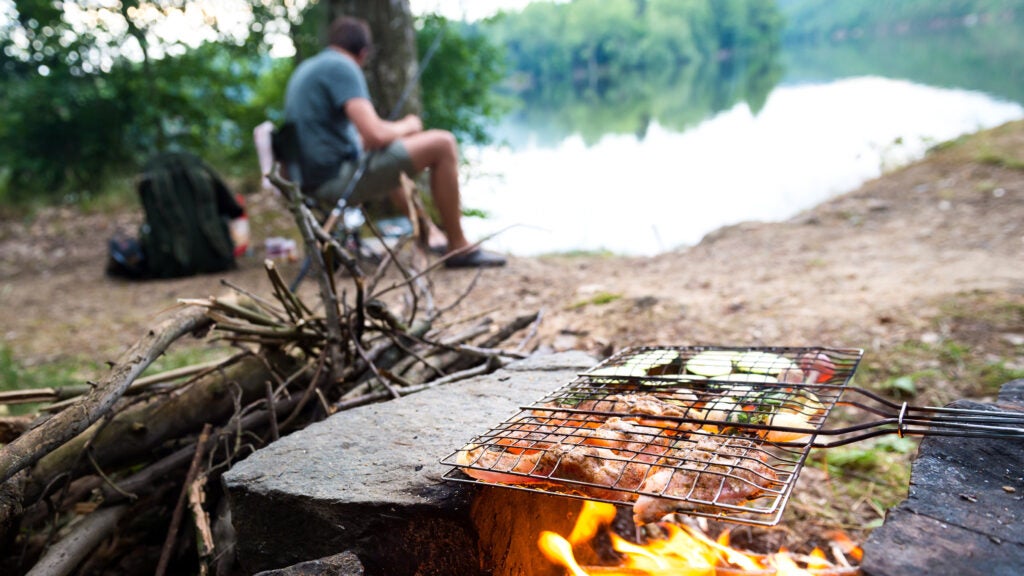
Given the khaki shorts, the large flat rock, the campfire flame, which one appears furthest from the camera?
the khaki shorts

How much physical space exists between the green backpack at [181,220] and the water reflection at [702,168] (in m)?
2.63

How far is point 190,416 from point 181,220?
13.6ft

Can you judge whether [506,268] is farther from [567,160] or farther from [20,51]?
[567,160]

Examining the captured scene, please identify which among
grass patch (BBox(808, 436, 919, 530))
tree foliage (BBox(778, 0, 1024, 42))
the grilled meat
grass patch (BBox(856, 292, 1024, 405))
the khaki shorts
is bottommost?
grass patch (BBox(808, 436, 919, 530))

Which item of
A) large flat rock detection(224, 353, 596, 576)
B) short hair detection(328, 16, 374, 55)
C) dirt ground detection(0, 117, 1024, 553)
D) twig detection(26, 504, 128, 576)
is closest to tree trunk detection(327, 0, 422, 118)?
short hair detection(328, 16, 374, 55)

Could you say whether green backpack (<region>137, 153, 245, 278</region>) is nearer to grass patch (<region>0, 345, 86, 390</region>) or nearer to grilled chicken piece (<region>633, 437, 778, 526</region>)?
grass patch (<region>0, 345, 86, 390</region>)

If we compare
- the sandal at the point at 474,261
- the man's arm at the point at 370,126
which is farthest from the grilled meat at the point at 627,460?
the sandal at the point at 474,261

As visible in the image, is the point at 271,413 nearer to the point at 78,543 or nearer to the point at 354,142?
the point at 78,543

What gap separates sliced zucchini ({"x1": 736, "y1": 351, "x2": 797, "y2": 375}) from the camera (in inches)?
73.8

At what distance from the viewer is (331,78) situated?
5047 mm

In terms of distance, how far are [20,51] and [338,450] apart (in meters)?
10.3

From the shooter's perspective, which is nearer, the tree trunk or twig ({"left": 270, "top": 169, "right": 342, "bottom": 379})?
twig ({"left": 270, "top": 169, "right": 342, "bottom": 379})

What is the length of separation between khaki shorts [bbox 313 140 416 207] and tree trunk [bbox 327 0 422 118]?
155cm

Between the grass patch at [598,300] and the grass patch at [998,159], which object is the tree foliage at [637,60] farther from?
the grass patch at [598,300]
